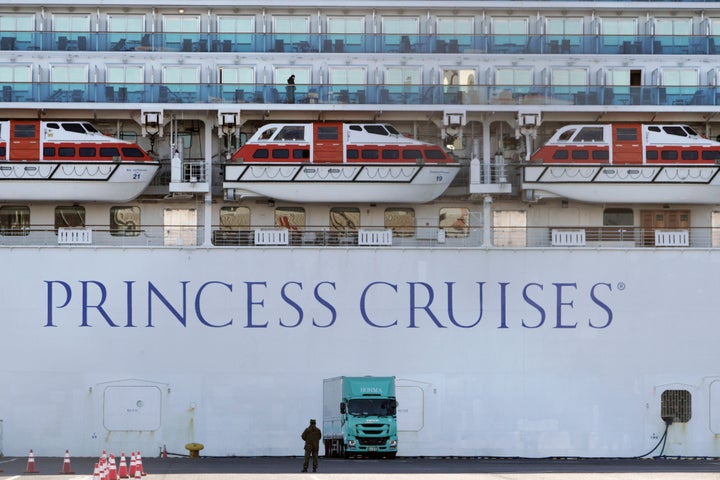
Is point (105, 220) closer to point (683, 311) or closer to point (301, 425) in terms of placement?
point (301, 425)

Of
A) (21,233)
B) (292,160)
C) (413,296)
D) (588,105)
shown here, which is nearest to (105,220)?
(21,233)

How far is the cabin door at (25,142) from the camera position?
50625mm

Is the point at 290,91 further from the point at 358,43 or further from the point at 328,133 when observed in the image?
the point at 358,43

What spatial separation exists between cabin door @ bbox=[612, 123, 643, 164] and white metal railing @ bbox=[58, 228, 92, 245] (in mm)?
15619

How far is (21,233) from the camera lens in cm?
5184

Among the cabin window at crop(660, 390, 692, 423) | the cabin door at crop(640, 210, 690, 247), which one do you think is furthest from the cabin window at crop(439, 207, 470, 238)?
the cabin window at crop(660, 390, 692, 423)

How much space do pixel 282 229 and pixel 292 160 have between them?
223cm

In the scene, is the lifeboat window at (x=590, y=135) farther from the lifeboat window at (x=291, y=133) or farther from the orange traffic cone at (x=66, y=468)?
the orange traffic cone at (x=66, y=468)

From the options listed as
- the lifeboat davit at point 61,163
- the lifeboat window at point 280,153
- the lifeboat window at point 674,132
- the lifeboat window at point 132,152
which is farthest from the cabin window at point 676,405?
the lifeboat window at point 132,152

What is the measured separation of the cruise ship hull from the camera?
4897cm

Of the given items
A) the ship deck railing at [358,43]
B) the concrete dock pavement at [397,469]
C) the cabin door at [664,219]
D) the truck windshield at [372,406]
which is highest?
the ship deck railing at [358,43]

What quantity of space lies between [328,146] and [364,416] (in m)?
8.66

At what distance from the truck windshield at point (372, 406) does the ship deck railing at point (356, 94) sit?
9.46m

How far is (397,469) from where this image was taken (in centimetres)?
4262
